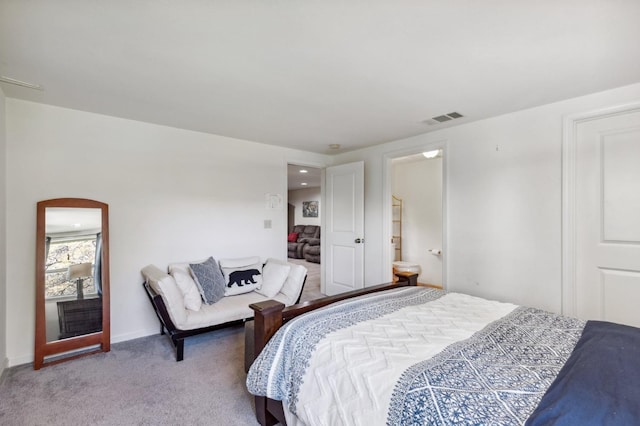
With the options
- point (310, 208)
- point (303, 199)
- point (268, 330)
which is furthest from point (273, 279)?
point (303, 199)

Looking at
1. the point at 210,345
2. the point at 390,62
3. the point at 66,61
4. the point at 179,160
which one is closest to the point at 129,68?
the point at 66,61

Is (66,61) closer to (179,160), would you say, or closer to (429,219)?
(179,160)

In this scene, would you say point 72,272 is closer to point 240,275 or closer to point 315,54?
point 240,275

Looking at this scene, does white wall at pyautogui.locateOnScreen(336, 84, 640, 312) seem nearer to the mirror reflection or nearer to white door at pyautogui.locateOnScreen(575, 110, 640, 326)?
white door at pyautogui.locateOnScreen(575, 110, 640, 326)

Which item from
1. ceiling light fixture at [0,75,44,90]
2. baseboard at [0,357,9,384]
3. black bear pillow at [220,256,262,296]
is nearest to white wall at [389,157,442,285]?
black bear pillow at [220,256,262,296]

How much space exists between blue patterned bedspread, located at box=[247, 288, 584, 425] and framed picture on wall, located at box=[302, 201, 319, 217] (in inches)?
290

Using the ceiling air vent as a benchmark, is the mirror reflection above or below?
Answer: below

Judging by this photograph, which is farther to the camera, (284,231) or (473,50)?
(284,231)

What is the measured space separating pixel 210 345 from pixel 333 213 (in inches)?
99.6

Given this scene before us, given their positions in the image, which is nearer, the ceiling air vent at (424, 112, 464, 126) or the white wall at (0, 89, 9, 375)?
the white wall at (0, 89, 9, 375)

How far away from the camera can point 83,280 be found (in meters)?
2.76

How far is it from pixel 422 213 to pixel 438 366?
182 inches

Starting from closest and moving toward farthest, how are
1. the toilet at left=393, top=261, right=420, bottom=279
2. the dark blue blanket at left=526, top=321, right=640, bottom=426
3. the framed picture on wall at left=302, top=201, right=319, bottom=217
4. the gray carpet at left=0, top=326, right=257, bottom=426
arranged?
1. the dark blue blanket at left=526, top=321, right=640, bottom=426
2. the gray carpet at left=0, top=326, right=257, bottom=426
3. the toilet at left=393, top=261, right=420, bottom=279
4. the framed picture on wall at left=302, top=201, right=319, bottom=217

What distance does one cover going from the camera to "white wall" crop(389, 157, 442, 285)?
206 inches
